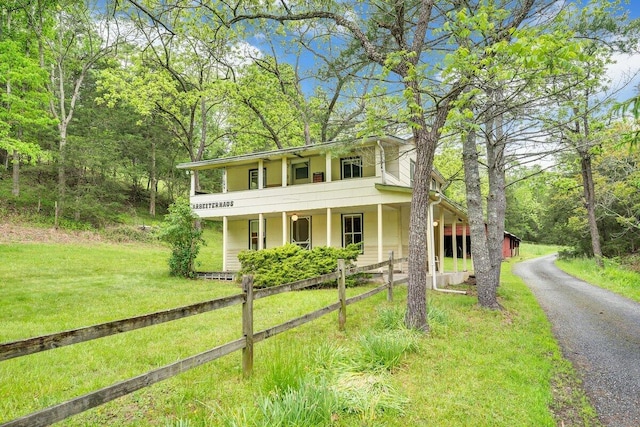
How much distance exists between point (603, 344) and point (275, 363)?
19.8 feet

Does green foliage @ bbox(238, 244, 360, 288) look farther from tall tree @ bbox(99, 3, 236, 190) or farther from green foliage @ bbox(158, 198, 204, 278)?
tall tree @ bbox(99, 3, 236, 190)

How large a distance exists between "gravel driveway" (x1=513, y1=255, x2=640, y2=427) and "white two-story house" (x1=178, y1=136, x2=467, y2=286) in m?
4.53

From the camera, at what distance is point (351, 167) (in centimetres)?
1591

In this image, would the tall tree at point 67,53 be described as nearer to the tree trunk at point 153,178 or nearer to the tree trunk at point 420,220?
the tree trunk at point 153,178

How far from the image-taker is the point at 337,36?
357 inches

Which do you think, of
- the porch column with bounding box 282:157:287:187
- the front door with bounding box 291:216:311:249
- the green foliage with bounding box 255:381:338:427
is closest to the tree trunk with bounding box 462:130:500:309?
the green foliage with bounding box 255:381:338:427

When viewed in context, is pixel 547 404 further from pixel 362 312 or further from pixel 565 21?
pixel 565 21

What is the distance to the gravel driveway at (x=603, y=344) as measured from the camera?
3976 millimetres

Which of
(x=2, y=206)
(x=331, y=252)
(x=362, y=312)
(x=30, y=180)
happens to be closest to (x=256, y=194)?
(x=331, y=252)

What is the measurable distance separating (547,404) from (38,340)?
15.3ft

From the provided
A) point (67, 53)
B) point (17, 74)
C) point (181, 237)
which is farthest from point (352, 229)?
point (67, 53)

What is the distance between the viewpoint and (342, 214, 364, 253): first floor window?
16250mm

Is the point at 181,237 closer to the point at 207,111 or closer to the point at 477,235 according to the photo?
the point at 207,111

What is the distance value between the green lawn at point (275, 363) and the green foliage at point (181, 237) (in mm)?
4817
